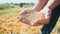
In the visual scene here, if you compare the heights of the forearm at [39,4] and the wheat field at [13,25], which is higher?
the forearm at [39,4]

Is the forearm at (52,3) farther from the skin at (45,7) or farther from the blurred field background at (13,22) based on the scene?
the blurred field background at (13,22)

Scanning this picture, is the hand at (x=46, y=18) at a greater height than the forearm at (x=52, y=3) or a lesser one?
lesser

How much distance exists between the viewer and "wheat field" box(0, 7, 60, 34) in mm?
1223

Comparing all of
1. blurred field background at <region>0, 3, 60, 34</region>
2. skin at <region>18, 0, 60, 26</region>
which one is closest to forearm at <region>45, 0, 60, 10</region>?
skin at <region>18, 0, 60, 26</region>

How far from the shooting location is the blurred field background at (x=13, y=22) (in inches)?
48.1

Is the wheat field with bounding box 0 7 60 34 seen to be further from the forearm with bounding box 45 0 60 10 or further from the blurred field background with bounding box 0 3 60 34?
the forearm with bounding box 45 0 60 10

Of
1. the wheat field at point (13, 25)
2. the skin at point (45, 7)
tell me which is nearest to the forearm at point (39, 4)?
the skin at point (45, 7)

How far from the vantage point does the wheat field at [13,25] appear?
4.01 ft

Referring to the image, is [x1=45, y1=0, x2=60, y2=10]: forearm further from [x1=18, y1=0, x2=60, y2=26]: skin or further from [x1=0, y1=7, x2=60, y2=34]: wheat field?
[x1=0, y1=7, x2=60, y2=34]: wheat field

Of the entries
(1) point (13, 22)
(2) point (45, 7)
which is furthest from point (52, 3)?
(1) point (13, 22)

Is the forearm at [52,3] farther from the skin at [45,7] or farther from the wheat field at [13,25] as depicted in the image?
the wheat field at [13,25]

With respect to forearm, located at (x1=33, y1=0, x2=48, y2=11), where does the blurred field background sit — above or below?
below

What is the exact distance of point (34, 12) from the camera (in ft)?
3.94

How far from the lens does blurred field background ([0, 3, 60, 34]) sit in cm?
122
